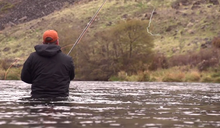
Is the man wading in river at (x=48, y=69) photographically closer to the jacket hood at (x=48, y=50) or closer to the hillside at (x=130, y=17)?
the jacket hood at (x=48, y=50)

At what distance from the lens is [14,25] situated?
323ft

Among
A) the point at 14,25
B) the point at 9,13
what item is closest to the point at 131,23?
the point at 14,25

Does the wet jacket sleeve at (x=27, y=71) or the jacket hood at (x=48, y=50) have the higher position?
the jacket hood at (x=48, y=50)

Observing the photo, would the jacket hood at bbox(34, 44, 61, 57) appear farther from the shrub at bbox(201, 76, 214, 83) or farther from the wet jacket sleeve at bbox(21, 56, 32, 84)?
the shrub at bbox(201, 76, 214, 83)

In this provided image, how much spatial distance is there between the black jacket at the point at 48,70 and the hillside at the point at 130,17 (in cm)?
4324

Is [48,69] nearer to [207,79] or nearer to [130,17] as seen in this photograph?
[207,79]

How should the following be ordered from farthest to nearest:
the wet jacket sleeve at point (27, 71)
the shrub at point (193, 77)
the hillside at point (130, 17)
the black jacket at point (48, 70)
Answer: the hillside at point (130, 17) < the shrub at point (193, 77) < the wet jacket sleeve at point (27, 71) < the black jacket at point (48, 70)

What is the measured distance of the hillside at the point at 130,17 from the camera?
59.8 metres

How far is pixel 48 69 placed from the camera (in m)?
9.61

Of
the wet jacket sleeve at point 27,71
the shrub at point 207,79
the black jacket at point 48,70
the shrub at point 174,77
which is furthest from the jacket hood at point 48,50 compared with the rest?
the shrub at point 174,77

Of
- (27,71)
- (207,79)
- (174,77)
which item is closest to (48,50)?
(27,71)

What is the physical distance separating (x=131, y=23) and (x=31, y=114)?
137 ft

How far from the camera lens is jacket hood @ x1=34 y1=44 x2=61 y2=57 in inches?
371

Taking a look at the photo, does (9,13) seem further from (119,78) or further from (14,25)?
(119,78)
